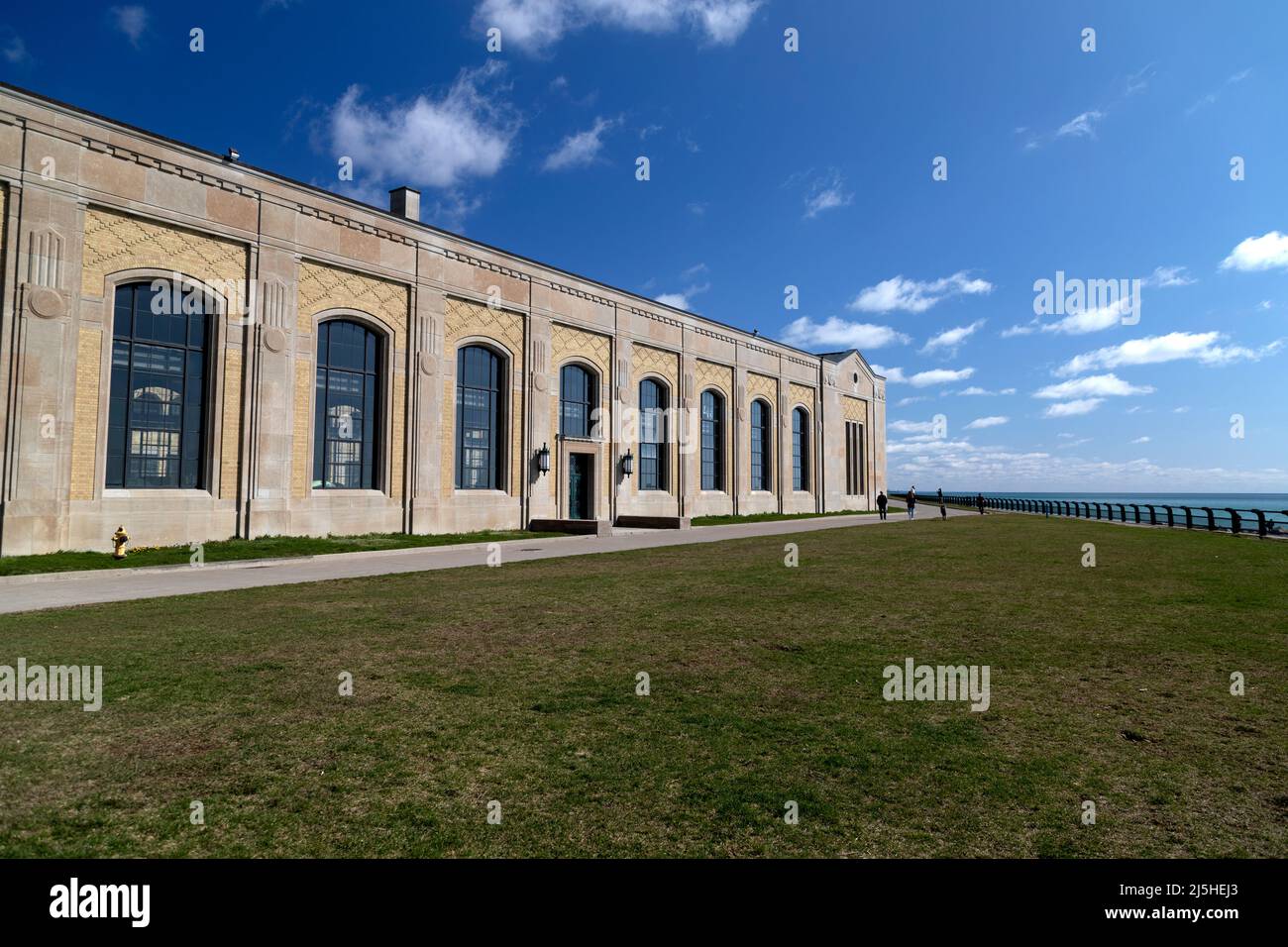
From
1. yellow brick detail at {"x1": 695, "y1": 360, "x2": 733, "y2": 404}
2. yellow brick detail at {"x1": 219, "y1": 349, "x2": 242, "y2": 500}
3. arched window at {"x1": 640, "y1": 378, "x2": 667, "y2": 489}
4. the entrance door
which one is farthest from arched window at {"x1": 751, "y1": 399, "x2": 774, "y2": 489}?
yellow brick detail at {"x1": 219, "y1": 349, "x2": 242, "y2": 500}

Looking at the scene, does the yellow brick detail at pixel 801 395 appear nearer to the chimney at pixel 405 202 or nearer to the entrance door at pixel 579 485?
the entrance door at pixel 579 485

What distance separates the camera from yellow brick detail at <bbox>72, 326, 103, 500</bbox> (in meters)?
18.3

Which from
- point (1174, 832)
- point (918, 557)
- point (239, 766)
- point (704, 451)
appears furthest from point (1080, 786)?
point (704, 451)

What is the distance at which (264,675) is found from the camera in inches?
250

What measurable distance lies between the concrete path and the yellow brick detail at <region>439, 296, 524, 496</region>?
18.6 ft

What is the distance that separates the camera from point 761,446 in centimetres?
4541

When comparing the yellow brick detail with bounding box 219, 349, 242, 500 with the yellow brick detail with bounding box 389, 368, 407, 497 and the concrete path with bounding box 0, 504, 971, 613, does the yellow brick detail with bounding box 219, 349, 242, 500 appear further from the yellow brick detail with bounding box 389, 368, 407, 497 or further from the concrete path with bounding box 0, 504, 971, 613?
the yellow brick detail with bounding box 389, 368, 407, 497

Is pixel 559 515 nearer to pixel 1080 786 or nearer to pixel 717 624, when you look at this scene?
pixel 717 624

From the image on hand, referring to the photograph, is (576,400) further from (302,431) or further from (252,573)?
(252,573)

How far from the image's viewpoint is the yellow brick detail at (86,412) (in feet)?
60.1

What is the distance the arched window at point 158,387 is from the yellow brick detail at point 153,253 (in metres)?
Result: 0.57

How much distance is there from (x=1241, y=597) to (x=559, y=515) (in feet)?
80.0

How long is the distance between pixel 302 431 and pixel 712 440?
23.7m
